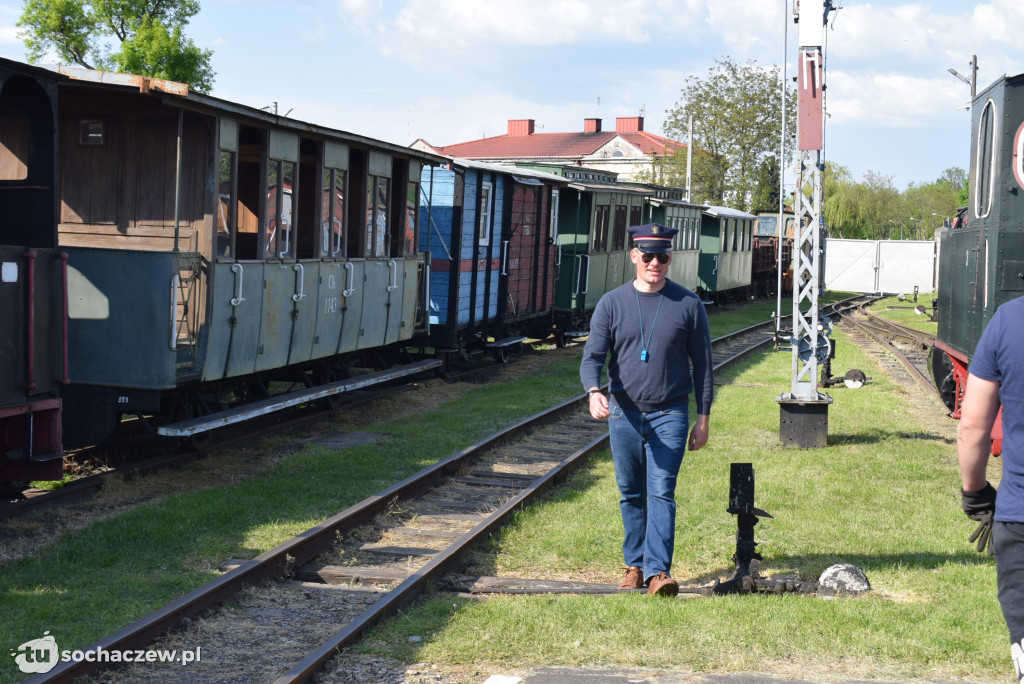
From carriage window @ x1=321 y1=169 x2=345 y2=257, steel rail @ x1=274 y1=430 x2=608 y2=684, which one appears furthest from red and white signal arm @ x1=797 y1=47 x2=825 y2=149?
carriage window @ x1=321 y1=169 x2=345 y2=257

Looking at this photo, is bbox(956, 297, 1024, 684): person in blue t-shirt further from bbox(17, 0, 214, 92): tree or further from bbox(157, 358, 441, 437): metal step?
bbox(17, 0, 214, 92): tree

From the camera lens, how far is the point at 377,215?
1331 centimetres

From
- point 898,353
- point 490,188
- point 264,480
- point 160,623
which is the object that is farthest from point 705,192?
point 160,623

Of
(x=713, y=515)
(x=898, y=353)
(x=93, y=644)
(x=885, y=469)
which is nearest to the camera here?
→ (x=93, y=644)

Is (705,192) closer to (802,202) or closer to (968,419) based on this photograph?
(802,202)

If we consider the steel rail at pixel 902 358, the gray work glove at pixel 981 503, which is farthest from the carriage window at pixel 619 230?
the gray work glove at pixel 981 503

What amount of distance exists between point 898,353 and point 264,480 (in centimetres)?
1637

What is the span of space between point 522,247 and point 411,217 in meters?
4.89

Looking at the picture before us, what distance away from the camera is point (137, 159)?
9578 mm

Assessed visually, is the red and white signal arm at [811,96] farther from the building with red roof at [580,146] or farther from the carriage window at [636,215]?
the building with red roof at [580,146]

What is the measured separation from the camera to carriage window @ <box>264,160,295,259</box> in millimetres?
10570

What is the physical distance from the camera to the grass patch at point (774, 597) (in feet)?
17.0

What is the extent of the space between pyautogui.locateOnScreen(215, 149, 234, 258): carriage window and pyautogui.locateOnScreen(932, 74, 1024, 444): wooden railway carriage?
6522mm

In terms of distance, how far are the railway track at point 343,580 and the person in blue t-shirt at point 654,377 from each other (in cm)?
68
